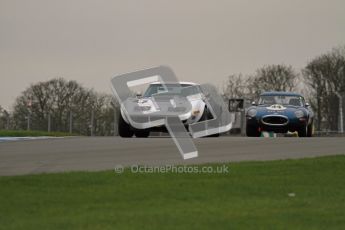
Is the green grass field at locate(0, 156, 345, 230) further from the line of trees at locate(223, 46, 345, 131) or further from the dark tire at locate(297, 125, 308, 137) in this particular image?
the line of trees at locate(223, 46, 345, 131)

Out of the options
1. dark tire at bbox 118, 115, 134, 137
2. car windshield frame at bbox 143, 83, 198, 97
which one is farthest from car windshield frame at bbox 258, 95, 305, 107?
dark tire at bbox 118, 115, 134, 137

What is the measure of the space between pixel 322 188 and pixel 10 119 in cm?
2932

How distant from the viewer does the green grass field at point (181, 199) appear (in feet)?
24.1

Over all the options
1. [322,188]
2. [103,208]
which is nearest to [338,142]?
[322,188]

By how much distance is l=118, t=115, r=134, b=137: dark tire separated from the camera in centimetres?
1933

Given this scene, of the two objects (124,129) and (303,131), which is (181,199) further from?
(303,131)

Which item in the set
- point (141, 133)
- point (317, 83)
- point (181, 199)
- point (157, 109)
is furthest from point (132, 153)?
point (317, 83)

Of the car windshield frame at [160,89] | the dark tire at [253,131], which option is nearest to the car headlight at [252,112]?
the dark tire at [253,131]

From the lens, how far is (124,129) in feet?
64.3

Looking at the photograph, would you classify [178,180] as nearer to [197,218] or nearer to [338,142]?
[197,218]

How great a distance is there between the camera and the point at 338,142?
17453 millimetres
